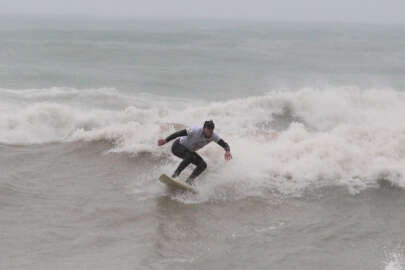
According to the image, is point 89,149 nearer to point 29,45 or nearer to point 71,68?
point 71,68

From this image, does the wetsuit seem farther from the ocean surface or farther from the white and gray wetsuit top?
the ocean surface

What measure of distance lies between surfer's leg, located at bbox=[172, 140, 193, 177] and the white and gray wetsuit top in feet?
0.26

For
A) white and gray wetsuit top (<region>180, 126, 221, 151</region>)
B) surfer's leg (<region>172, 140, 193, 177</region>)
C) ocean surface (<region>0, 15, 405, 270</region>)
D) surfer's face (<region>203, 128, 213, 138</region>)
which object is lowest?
ocean surface (<region>0, 15, 405, 270</region>)

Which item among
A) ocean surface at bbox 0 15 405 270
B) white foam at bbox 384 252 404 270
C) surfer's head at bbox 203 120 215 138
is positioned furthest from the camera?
surfer's head at bbox 203 120 215 138

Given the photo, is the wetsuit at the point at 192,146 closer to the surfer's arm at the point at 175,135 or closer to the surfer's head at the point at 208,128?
the surfer's arm at the point at 175,135

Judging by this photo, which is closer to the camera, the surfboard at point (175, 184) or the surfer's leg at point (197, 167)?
the surfboard at point (175, 184)

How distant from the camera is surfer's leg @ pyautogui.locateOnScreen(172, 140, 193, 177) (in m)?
10.0

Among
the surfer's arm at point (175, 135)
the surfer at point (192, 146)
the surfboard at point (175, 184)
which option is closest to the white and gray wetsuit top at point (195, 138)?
the surfer at point (192, 146)

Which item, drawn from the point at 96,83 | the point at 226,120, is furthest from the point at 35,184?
the point at 96,83

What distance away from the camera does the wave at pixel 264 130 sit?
10.8 metres

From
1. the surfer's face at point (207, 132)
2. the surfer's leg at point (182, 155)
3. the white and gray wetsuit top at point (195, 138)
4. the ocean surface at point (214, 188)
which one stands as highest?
the surfer's face at point (207, 132)

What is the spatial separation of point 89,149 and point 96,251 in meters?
6.19

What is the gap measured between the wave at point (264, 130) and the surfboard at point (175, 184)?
748 millimetres

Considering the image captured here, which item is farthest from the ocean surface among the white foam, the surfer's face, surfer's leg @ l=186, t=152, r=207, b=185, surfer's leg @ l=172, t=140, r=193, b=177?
the surfer's face
